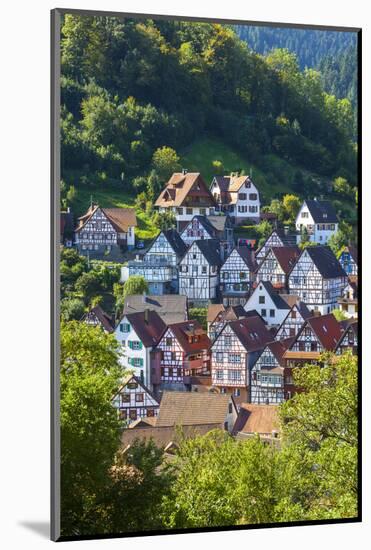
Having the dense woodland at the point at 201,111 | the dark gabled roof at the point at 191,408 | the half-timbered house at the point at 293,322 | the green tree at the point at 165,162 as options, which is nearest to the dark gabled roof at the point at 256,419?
the dark gabled roof at the point at 191,408

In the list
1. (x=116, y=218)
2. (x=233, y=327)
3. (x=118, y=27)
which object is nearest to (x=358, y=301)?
(x=233, y=327)

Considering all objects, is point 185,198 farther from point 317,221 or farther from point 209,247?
point 317,221

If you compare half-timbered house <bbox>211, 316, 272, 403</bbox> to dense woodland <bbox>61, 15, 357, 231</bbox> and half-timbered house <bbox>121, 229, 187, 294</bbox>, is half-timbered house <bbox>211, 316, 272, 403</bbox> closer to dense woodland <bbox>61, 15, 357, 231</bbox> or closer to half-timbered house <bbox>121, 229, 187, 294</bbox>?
half-timbered house <bbox>121, 229, 187, 294</bbox>

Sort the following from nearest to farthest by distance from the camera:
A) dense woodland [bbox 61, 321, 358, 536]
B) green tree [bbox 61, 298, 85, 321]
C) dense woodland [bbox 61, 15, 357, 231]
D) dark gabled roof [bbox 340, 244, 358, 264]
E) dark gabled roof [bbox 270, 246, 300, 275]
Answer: green tree [bbox 61, 298, 85, 321]
dense woodland [bbox 61, 321, 358, 536]
dense woodland [bbox 61, 15, 357, 231]
dark gabled roof [bbox 270, 246, 300, 275]
dark gabled roof [bbox 340, 244, 358, 264]

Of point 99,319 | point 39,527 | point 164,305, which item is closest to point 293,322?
point 164,305

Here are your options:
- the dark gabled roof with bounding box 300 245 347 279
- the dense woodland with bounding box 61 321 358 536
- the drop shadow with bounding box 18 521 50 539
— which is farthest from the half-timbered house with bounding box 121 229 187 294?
the drop shadow with bounding box 18 521 50 539

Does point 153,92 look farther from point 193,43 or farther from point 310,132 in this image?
point 310,132
